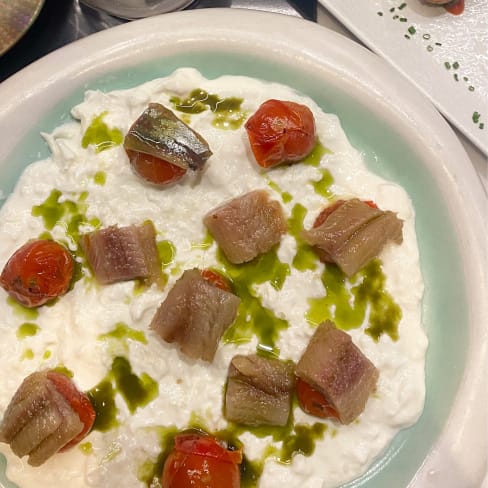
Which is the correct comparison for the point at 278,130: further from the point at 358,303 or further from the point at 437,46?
the point at 437,46

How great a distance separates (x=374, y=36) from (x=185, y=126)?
38.1 inches

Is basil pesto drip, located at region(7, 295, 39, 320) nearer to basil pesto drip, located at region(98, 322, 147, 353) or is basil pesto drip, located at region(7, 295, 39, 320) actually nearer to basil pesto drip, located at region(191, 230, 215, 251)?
basil pesto drip, located at region(98, 322, 147, 353)

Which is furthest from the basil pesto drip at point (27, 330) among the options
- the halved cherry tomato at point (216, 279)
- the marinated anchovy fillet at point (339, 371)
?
the marinated anchovy fillet at point (339, 371)

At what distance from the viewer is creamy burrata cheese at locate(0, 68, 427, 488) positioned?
183 centimetres

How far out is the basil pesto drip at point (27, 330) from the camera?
1915 millimetres

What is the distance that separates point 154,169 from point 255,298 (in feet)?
1.74

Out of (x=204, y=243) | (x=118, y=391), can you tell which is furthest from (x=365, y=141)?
(x=118, y=391)

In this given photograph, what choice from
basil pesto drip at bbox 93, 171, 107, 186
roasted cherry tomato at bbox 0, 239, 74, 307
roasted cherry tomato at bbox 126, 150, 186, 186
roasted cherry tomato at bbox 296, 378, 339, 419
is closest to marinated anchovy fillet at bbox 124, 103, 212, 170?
roasted cherry tomato at bbox 126, 150, 186, 186

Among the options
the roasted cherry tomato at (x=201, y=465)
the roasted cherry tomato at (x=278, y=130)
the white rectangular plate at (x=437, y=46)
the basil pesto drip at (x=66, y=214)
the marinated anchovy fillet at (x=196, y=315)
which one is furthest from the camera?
the white rectangular plate at (x=437, y=46)

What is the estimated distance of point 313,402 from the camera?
181 cm

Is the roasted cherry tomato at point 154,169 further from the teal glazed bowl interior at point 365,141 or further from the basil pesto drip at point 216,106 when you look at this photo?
the teal glazed bowl interior at point 365,141

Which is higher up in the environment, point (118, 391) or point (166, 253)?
point (166, 253)

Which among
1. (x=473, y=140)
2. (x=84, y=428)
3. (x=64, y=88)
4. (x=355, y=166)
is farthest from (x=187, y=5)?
(x=84, y=428)

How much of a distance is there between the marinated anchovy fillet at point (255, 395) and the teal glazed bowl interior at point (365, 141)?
0.37 meters
